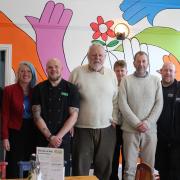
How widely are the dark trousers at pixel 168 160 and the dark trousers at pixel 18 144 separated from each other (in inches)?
52.0

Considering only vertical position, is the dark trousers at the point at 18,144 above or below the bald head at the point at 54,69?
below

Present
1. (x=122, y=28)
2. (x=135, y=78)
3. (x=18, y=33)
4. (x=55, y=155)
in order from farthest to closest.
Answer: (x=122, y=28), (x=18, y=33), (x=135, y=78), (x=55, y=155)

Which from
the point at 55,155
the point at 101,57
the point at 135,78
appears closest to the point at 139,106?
the point at 135,78

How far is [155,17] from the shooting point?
16.3ft

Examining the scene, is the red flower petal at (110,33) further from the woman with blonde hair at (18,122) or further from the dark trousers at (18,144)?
the dark trousers at (18,144)

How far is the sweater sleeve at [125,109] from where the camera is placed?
316 cm

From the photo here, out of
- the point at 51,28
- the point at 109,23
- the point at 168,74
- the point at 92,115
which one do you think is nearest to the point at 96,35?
the point at 109,23

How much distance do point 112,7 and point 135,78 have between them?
1.87 metres

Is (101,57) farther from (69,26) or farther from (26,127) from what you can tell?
(69,26)

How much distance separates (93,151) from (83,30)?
2102 mm

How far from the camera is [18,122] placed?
3029 millimetres

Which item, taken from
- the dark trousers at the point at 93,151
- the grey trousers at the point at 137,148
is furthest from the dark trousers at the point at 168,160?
the dark trousers at the point at 93,151

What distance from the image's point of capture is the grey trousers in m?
3.25

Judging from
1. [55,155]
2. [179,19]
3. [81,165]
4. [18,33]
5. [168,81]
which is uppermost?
[179,19]
